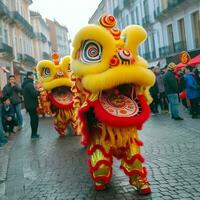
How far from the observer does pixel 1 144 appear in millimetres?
11484

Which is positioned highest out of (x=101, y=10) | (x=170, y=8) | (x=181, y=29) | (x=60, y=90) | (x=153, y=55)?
(x=101, y=10)

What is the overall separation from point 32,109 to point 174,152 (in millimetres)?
4988

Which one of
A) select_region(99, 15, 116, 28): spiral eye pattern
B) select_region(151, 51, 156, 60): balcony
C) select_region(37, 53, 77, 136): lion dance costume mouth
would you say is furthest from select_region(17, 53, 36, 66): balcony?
select_region(99, 15, 116, 28): spiral eye pattern

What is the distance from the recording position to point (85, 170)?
7.40m

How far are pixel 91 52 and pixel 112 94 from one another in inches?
24.3

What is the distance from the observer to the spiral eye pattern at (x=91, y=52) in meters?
5.97

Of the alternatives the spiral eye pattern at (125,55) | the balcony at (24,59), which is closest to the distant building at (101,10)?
the balcony at (24,59)

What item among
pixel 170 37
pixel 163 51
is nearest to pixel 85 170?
pixel 170 37

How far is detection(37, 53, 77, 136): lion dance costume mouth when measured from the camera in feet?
38.5

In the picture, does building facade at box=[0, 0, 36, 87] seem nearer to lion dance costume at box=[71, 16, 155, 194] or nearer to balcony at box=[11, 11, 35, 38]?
balcony at box=[11, 11, 35, 38]

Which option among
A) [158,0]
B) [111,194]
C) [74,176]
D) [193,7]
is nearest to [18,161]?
[74,176]

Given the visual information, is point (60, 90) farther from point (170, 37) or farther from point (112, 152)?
point (170, 37)

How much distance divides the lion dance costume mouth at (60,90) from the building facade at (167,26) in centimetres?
1776

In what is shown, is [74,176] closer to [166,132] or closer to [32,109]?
[166,132]
